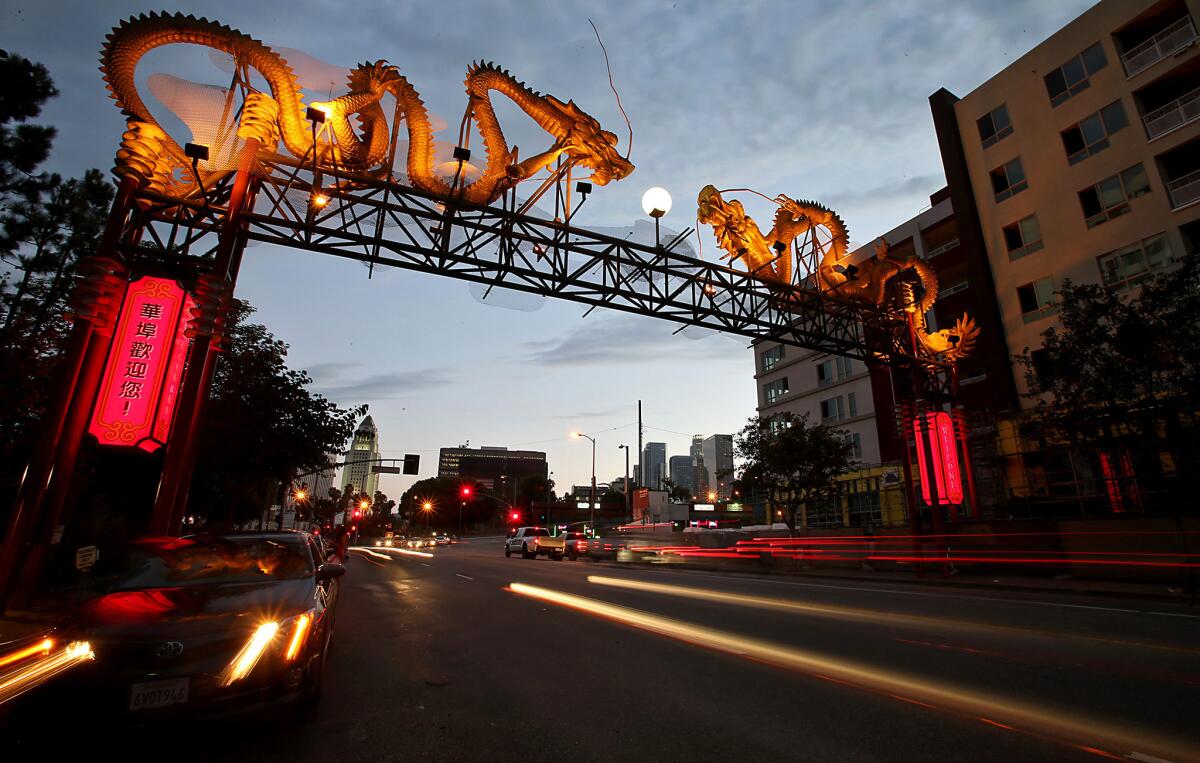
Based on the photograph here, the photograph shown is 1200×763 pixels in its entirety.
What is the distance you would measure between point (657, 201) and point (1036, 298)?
22.1m

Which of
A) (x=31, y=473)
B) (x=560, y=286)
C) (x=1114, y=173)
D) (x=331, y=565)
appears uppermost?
(x=1114, y=173)

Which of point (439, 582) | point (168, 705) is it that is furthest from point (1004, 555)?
point (168, 705)

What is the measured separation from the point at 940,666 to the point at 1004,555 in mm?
16216

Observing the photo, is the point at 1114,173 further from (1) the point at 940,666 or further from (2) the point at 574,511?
(2) the point at 574,511

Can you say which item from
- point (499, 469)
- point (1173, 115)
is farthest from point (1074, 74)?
point (499, 469)

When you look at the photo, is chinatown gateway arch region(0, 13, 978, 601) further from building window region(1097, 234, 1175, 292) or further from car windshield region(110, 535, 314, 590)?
building window region(1097, 234, 1175, 292)

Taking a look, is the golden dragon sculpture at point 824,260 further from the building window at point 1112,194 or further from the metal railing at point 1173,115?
the metal railing at point 1173,115

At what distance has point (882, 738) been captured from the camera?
Answer: 3.86 m

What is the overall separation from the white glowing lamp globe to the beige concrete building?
16.0m

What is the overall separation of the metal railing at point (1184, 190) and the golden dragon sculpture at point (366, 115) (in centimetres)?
2257

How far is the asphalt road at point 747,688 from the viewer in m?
3.75

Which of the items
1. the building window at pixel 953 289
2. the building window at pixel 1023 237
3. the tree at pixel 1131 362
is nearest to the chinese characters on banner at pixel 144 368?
the tree at pixel 1131 362

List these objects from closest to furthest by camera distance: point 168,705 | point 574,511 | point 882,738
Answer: point 168,705 < point 882,738 < point 574,511

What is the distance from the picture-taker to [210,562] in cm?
514
